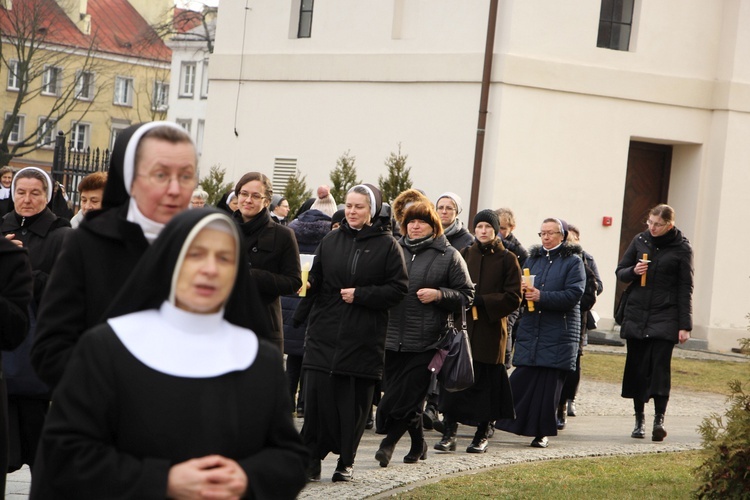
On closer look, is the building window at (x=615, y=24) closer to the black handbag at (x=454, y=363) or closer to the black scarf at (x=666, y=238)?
the black scarf at (x=666, y=238)

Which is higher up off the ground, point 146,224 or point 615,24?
point 615,24

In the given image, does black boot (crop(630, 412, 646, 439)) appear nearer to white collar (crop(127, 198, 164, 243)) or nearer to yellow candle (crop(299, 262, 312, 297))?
yellow candle (crop(299, 262, 312, 297))

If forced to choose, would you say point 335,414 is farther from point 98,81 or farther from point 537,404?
point 98,81

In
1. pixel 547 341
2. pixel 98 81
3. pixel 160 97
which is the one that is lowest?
pixel 547 341

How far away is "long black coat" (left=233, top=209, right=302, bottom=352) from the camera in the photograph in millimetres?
9062

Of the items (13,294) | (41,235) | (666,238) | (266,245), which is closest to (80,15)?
(666,238)

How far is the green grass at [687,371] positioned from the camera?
18188mm

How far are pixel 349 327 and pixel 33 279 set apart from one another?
11.0 feet

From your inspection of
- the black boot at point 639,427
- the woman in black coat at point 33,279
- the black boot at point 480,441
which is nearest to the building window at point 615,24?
the black boot at point 639,427

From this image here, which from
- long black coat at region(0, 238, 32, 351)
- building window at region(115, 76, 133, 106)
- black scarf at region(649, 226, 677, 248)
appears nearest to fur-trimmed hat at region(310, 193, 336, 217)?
black scarf at region(649, 226, 677, 248)

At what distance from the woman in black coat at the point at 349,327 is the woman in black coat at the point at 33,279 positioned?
7.68ft

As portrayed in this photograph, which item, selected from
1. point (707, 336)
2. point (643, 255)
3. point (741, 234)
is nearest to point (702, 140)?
point (741, 234)

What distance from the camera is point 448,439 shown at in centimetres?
1109

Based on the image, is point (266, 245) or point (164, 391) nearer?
point (164, 391)
